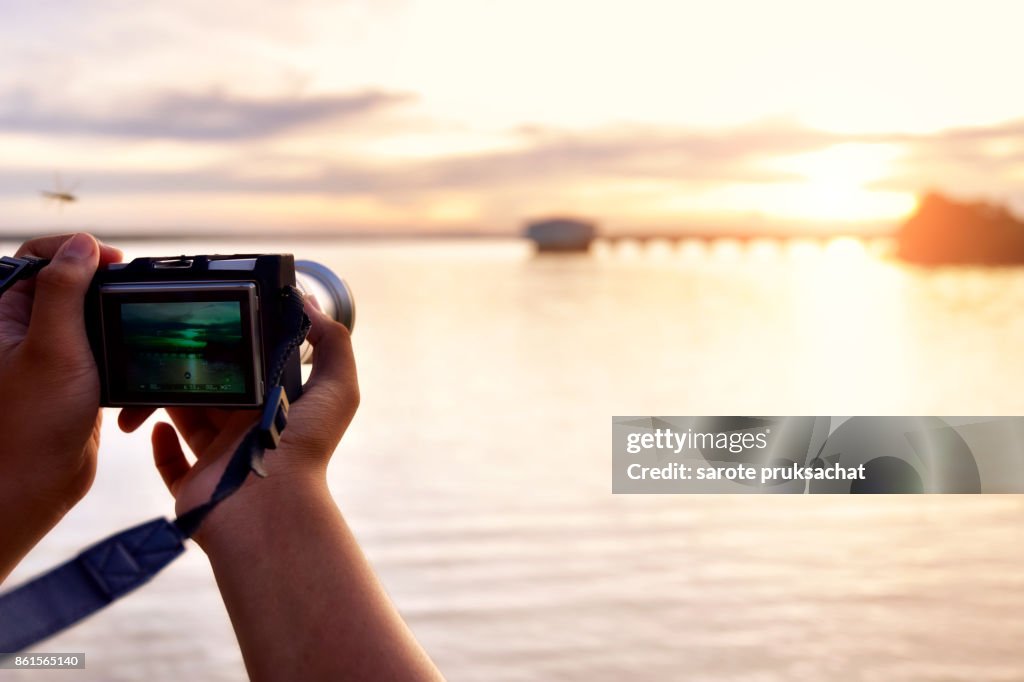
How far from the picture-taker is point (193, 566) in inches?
195

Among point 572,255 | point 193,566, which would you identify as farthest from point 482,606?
point 572,255

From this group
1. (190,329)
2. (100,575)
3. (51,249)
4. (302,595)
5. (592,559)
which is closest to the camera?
(100,575)

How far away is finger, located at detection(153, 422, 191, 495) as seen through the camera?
1253mm

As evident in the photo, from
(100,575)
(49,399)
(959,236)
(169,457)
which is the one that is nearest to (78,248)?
(49,399)

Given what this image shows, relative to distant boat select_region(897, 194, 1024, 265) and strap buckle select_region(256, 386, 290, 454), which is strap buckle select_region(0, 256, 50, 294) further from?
distant boat select_region(897, 194, 1024, 265)

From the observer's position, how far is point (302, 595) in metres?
0.86

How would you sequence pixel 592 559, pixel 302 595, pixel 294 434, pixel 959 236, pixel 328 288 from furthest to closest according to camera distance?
pixel 959 236 < pixel 592 559 < pixel 328 288 < pixel 294 434 < pixel 302 595

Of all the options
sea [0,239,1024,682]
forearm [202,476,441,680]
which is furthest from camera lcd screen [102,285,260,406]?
sea [0,239,1024,682]

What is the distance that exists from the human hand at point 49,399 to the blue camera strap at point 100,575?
0.31 metres

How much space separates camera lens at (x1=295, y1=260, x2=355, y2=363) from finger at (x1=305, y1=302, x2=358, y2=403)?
0.30m

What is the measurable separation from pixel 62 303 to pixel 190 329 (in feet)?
0.47

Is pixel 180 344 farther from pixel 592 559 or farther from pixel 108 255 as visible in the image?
pixel 592 559

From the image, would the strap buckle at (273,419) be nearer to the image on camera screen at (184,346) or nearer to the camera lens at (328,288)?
the image on camera screen at (184,346)

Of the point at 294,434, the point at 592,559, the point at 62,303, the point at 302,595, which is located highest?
the point at 62,303
